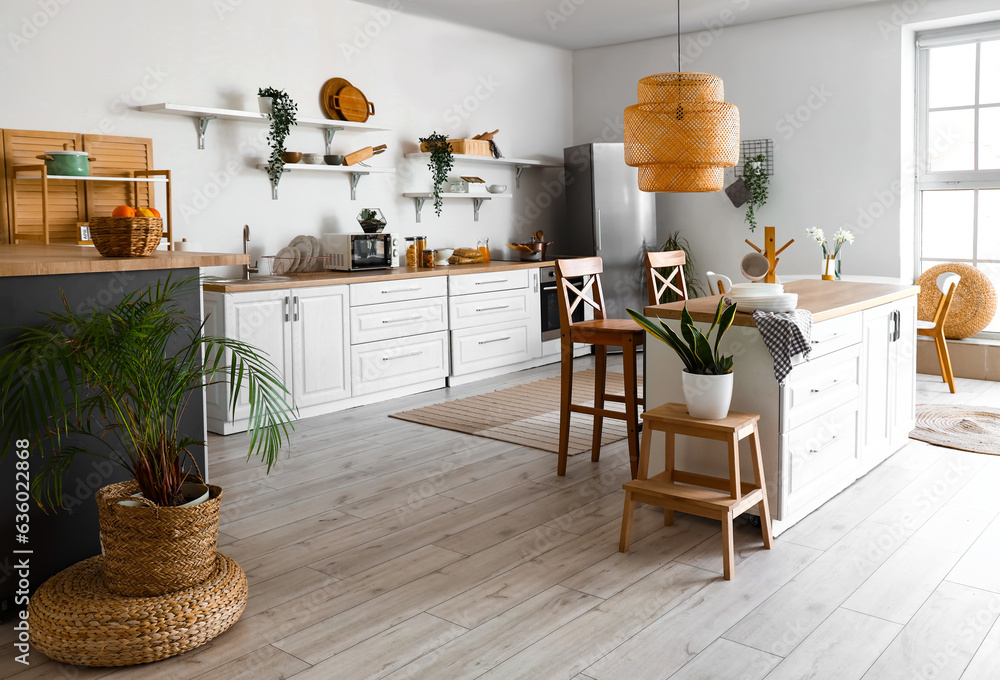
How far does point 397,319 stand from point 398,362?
29cm

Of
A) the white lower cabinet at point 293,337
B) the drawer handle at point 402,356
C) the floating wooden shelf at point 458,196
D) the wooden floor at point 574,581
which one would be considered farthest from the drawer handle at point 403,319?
the wooden floor at point 574,581

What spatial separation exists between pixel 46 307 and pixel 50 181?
2339mm

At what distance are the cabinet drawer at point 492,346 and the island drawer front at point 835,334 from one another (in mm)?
3076

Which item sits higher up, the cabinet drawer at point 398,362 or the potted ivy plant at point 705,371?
the potted ivy plant at point 705,371

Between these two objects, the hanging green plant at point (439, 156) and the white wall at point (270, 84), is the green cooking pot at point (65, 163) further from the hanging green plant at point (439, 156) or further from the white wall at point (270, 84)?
the hanging green plant at point (439, 156)

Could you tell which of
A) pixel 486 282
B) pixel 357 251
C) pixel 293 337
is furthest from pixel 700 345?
pixel 486 282

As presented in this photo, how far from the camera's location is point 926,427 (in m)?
4.63

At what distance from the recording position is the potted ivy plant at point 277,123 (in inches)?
209

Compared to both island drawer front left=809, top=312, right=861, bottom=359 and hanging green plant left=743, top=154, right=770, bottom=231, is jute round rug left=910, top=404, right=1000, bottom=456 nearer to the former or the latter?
island drawer front left=809, top=312, right=861, bottom=359

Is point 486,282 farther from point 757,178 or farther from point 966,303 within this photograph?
point 966,303

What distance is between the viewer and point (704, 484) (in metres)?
3.14

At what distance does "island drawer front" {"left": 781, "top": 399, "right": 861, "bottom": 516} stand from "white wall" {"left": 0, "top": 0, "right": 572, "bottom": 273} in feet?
12.2

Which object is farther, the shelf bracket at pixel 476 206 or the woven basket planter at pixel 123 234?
the shelf bracket at pixel 476 206

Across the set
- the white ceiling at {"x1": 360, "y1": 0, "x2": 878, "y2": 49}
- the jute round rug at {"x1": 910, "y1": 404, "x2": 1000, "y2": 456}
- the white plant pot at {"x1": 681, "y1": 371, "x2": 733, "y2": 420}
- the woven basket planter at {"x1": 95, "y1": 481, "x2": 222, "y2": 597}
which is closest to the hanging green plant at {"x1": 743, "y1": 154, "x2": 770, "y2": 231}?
the white ceiling at {"x1": 360, "y1": 0, "x2": 878, "y2": 49}
